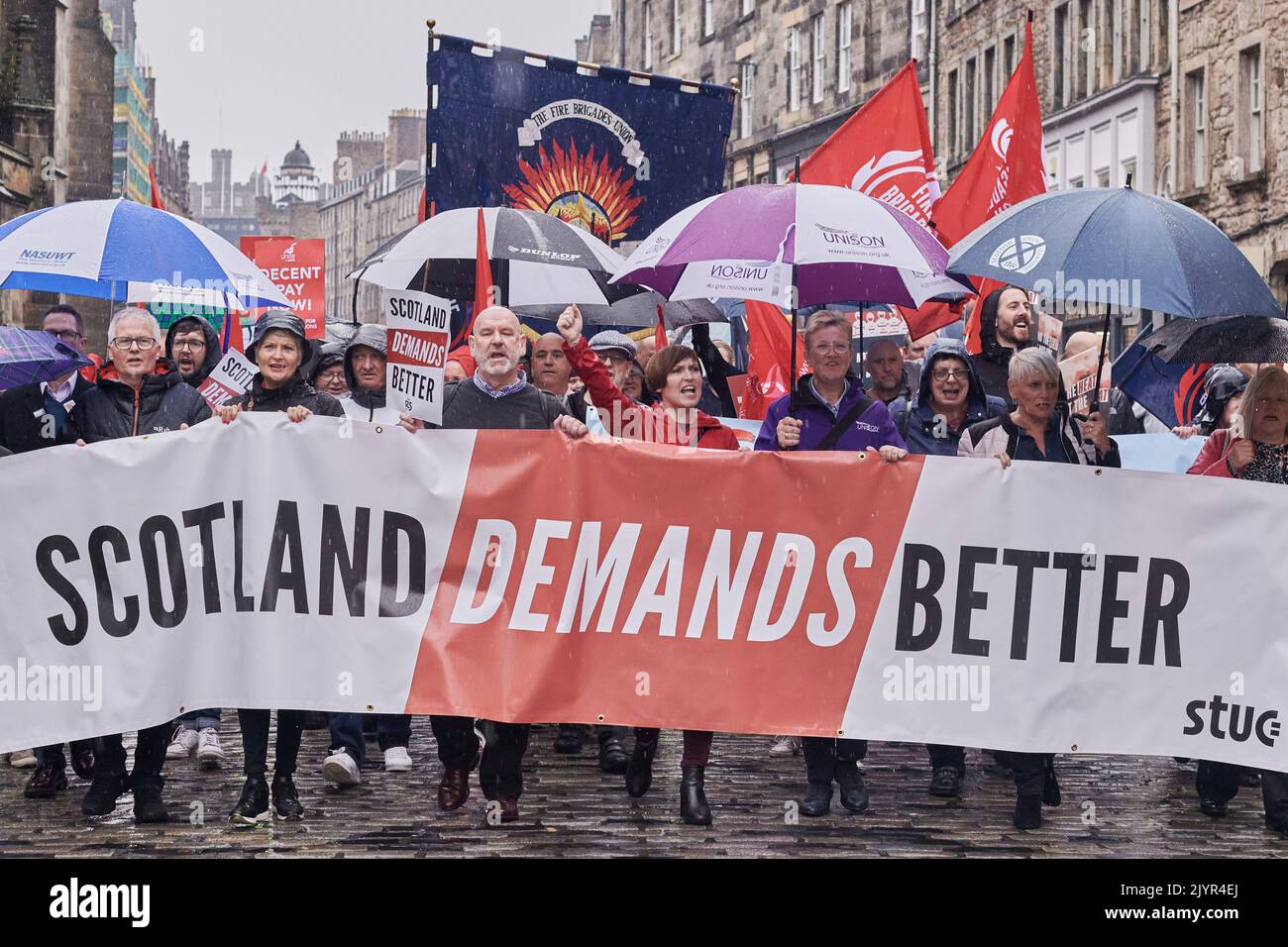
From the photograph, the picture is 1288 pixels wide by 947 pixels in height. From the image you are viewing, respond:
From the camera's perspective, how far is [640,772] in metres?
8.96

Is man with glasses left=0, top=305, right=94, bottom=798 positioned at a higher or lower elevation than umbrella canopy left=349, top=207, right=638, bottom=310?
lower

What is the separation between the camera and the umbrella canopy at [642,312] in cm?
1229

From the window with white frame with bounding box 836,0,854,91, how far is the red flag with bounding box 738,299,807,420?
1569 inches

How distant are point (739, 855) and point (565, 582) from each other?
130cm

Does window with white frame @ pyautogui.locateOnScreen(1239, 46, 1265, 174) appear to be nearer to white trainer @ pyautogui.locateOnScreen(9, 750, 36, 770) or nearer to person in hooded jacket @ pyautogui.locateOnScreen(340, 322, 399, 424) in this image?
person in hooded jacket @ pyautogui.locateOnScreen(340, 322, 399, 424)

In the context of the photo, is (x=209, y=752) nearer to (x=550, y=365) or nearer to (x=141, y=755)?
(x=141, y=755)

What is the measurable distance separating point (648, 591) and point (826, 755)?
1250 millimetres

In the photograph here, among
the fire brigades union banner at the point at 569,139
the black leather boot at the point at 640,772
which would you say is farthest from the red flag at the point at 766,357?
the black leather boot at the point at 640,772

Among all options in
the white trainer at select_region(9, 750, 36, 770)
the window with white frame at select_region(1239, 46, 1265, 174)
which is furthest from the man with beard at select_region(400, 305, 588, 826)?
the window with white frame at select_region(1239, 46, 1265, 174)

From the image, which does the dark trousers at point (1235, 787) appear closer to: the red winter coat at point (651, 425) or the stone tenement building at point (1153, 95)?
the red winter coat at point (651, 425)

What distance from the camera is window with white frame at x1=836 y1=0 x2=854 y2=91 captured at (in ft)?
170

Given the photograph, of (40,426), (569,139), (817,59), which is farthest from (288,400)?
(817,59)

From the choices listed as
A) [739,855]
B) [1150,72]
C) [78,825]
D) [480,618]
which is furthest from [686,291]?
[1150,72]

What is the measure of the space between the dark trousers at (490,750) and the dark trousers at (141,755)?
3.78ft
